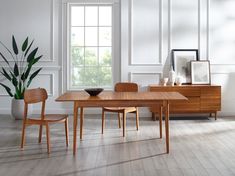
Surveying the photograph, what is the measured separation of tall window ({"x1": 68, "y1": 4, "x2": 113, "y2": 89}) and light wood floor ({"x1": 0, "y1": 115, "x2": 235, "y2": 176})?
1663 mm

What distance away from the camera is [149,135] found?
5809mm

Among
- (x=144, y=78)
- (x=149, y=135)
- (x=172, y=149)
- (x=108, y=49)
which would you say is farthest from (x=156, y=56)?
(x=172, y=149)

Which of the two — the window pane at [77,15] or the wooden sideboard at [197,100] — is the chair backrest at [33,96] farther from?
the window pane at [77,15]

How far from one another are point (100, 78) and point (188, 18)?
2.08 meters

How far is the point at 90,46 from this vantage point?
8062 mm

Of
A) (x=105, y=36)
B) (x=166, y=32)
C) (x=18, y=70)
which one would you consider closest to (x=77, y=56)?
(x=105, y=36)

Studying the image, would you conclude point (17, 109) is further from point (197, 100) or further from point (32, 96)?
point (197, 100)

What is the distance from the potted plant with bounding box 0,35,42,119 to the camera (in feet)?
24.1

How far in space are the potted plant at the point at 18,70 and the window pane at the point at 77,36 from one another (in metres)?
0.80

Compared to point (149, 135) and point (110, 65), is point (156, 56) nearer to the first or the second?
point (110, 65)

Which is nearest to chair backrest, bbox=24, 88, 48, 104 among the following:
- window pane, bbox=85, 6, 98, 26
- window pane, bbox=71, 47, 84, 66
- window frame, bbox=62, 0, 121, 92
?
window frame, bbox=62, 0, 121, 92

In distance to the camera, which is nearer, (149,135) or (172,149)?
(172,149)

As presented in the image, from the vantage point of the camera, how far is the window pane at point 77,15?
7977 mm

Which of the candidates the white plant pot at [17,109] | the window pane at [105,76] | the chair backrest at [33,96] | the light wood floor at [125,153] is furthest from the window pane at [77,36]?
the chair backrest at [33,96]
